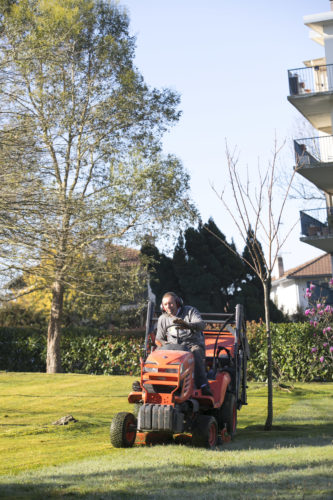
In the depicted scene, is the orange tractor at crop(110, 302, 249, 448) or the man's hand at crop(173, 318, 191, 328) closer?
the orange tractor at crop(110, 302, 249, 448)

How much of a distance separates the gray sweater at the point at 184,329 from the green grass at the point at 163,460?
1365 millimetres

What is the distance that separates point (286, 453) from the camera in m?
7.15

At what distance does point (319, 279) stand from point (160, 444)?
44.8m

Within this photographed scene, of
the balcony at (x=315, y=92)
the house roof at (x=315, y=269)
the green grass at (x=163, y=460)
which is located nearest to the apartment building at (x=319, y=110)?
the balcony at (x=315, y=92)

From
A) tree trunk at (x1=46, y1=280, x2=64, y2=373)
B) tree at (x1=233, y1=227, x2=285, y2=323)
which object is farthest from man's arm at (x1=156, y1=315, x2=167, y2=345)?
tree at (x1=233, y1=227, x2=285, y2=323)

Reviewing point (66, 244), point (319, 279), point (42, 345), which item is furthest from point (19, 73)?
point (319, 279)

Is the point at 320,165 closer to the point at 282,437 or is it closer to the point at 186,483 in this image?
the point at 282,437

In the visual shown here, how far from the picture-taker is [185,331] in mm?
8648

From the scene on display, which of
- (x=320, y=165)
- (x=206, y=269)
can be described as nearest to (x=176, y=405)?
(x=320, y=165)

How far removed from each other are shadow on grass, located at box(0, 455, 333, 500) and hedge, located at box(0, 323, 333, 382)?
1240cm

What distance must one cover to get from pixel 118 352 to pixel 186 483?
17.0m

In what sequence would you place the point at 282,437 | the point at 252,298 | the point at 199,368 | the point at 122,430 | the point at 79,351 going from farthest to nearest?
the point at 252,298 → the point at 79,351 → the point at 282,437 → the point at 199,368 → the point at 122,430

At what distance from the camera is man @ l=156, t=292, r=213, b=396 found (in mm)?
8469

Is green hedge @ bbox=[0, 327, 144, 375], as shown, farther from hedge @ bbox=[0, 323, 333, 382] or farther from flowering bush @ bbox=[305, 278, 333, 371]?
flowering bush @ bbox=[305, 278, 333, 371]
